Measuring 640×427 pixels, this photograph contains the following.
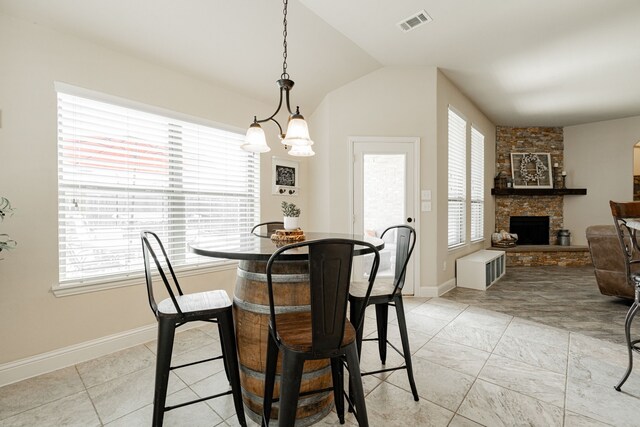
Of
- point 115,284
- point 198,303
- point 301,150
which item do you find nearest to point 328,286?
point 198,303

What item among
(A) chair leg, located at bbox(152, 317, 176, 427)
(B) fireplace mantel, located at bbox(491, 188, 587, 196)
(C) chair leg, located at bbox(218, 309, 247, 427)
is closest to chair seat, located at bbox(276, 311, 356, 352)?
(C) chair leg, located at bbox(218, 309, 247, 427)

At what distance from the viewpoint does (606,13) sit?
111 inches

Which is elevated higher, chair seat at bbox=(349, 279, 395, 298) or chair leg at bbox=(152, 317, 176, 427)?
chair seat at bbox=(349, 279, 395, 298)

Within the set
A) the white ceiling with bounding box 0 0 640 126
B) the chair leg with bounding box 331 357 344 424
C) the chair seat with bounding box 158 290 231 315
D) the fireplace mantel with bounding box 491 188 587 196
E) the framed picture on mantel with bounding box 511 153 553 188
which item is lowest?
the chair leg with bounding box 331 357 344 424

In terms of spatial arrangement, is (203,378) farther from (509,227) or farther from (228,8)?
(509,227)

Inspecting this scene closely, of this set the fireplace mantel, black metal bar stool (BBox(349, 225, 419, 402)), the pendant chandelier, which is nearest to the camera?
black metal bar stool (BBox(349, 225, 419, 402))

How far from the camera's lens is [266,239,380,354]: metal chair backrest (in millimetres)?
1116

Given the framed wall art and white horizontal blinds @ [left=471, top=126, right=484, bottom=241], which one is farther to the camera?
white horizontal blinds @ [left=471, top=126, right=484, bottom=241]

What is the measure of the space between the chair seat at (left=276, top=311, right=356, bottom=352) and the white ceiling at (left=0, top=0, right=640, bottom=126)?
2395mm

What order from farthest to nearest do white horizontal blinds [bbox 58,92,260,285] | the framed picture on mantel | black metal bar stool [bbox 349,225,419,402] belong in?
the framed picture on mantel, white horizontal blinds [bbox 58,92,260,285], black metal bar stool [bbox 349,225,419,402]

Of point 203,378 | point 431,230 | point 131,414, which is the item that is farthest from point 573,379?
point 131,414

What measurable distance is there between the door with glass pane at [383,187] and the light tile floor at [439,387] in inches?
58.5

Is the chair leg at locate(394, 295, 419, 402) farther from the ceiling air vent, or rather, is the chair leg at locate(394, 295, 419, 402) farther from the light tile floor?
the ceiling air vent

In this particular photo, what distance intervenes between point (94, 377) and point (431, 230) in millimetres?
3599
